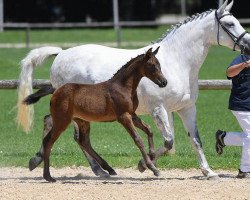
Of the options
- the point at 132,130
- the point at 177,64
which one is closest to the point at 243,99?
the point at 177,64

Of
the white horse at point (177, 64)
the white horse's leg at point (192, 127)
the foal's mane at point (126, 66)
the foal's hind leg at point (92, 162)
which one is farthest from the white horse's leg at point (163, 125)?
the foal's mane at point (126, 66)

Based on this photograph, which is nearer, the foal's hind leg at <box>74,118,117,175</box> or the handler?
the handler

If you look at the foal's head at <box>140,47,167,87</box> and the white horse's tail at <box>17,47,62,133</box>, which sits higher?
the foal's head at <box>140,47,167,87</box>

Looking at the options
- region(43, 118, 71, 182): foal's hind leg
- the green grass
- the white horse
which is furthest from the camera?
the green grass

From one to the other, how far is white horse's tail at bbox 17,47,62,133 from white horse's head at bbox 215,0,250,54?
7.23 ft

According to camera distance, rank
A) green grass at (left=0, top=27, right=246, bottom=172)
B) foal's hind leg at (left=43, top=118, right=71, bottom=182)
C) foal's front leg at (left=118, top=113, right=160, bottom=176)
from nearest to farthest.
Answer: foal's front leg at (left=118, top=113, right=160, bottom=176), foal's hind leg at (left=43, top=118, right=71, bottom=182), green grass at (left=0, top=27, right=246, bottom=172)

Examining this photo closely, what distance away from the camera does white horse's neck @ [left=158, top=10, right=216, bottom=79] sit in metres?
10.9

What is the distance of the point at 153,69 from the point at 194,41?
3.46ft

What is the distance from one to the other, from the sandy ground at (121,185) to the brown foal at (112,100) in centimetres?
38

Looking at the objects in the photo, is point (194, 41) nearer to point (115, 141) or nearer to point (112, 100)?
point (112, 100)

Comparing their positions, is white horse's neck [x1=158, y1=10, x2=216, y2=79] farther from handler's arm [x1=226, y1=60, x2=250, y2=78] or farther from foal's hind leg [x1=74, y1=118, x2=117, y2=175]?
foal's hind leg [x1=74, y1=118, x2=117, y2=175]

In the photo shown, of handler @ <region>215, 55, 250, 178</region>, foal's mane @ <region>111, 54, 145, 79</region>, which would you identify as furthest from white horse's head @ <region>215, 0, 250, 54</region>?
foal's mane @ <region>111, 54, 145, 79</region>

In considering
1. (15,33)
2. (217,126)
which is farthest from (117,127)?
(15,33)

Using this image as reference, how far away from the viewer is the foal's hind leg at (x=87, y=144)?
10820 millimetres
